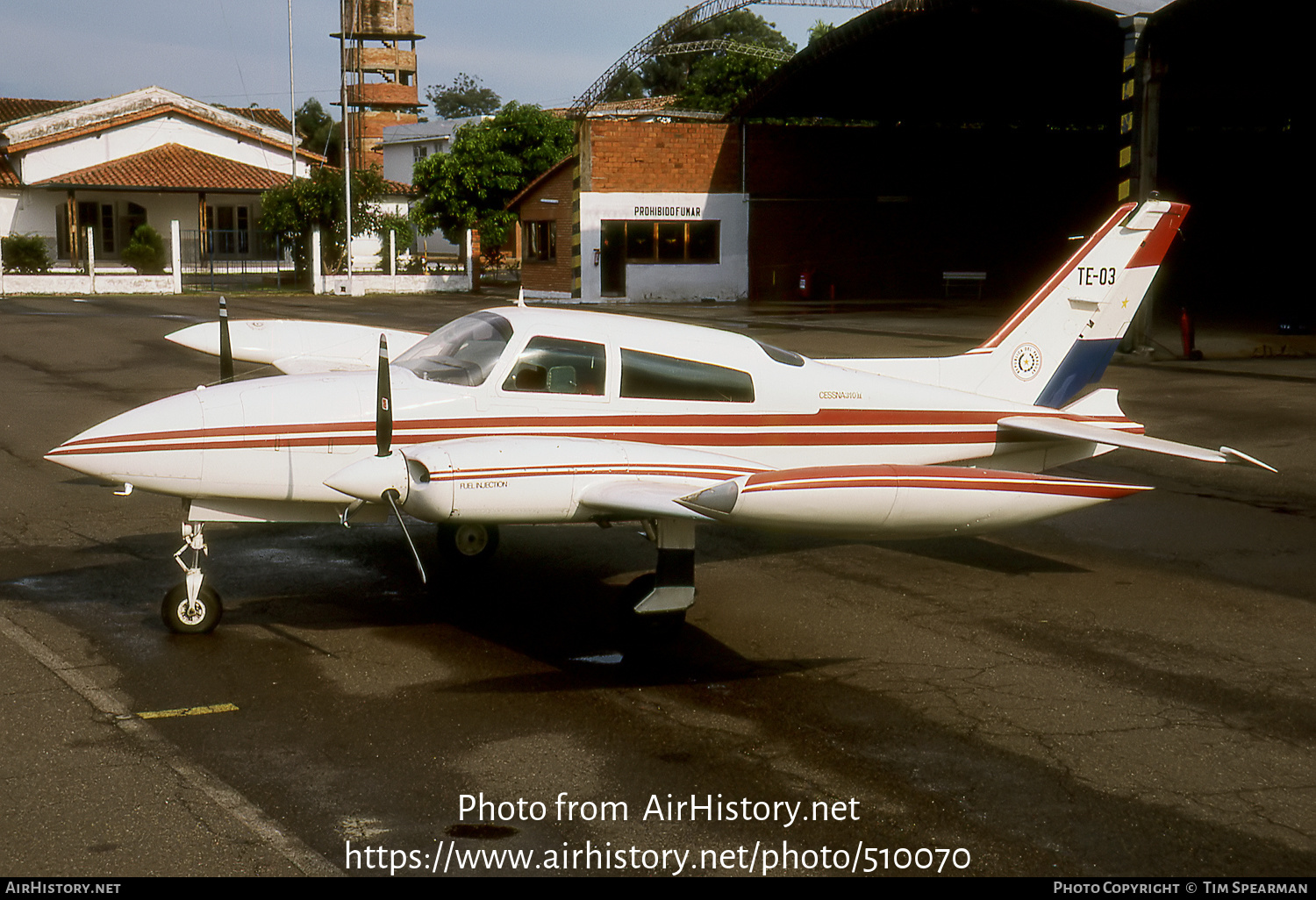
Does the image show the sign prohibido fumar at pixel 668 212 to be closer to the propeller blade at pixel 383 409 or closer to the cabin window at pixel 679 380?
the cabin window at pixel 679 380

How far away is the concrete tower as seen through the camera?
9312 cm

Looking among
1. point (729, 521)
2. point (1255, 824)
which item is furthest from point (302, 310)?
point (1255, 824)

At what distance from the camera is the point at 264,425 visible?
8.45m

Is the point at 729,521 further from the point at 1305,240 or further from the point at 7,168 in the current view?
the point at 7,168

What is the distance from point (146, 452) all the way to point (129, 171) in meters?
56.7

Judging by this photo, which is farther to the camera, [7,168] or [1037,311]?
[7,168]

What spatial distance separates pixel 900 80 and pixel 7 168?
42121 millimetres

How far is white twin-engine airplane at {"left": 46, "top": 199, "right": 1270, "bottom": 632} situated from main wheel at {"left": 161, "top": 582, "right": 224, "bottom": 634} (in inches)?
0.7

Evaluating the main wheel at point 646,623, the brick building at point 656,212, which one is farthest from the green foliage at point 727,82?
the main wheel at point 646,623

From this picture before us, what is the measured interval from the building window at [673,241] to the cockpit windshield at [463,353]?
36.8 m

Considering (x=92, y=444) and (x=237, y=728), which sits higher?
(x=92, y=444)

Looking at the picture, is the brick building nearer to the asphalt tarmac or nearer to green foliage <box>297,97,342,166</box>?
the asphalt tarmac

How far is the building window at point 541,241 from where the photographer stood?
1941 inches

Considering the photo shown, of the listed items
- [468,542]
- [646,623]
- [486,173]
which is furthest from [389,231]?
[646,623]
